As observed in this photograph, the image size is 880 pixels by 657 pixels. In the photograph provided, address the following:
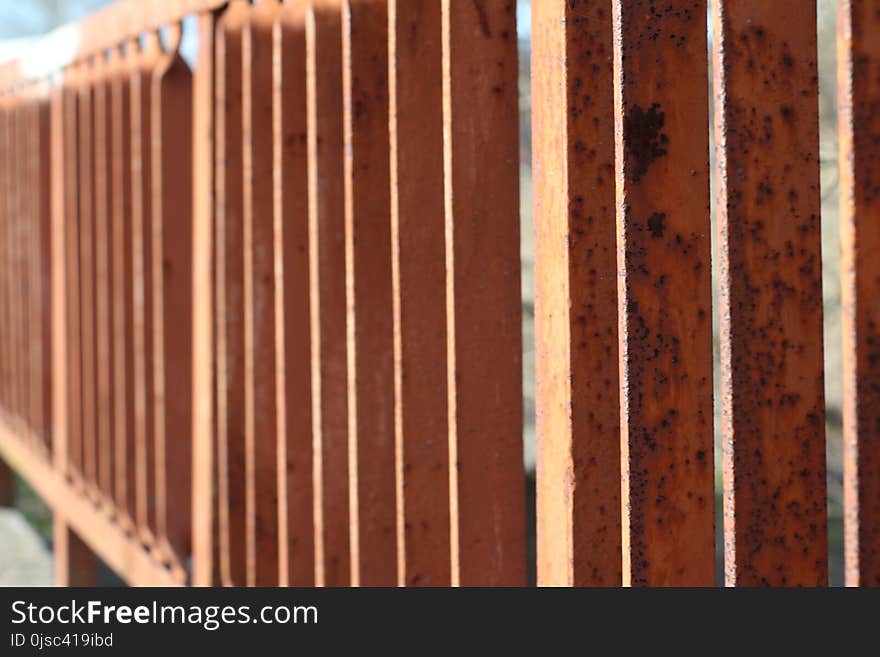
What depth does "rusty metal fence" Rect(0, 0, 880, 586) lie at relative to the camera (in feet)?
4.62

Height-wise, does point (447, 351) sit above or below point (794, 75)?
below

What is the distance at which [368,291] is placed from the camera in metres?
2.31

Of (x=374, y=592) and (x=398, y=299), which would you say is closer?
(x=374, y=592)

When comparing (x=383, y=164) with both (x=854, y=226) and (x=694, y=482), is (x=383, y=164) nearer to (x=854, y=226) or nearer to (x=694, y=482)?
(x=694, y=482)

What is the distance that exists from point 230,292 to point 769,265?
182cm

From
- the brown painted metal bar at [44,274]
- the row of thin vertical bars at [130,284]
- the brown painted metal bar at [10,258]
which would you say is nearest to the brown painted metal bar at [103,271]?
the row of thin vertical bars at [130,284]

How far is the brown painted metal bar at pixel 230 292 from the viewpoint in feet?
9.73

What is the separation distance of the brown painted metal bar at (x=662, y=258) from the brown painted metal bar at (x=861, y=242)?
243 mm

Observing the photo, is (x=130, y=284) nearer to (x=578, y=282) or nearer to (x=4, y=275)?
(x=4, y=275)

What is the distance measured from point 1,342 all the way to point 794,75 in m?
5.04

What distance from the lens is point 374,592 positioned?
1.92 meters

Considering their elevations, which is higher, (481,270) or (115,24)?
(115,24)

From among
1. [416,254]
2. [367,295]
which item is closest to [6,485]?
[367,295]

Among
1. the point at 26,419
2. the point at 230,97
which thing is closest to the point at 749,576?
the point at 230,97
